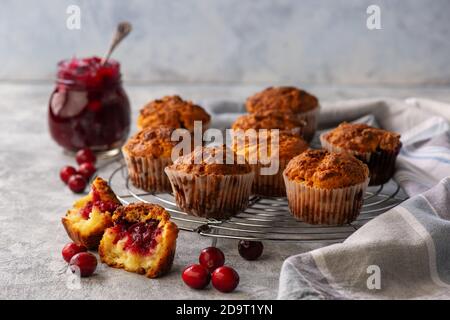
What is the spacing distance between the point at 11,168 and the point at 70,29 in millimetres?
3216

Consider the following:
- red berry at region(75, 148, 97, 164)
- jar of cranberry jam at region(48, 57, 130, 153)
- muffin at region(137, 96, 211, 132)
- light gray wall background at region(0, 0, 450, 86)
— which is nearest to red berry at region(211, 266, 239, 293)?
muffin at region(137, 96, 211, 132)

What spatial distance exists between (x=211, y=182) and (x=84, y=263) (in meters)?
0.91

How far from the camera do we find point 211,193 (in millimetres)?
3922

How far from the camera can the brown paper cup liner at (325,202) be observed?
3854 millimetres

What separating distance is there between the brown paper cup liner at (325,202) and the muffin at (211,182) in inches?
11.3

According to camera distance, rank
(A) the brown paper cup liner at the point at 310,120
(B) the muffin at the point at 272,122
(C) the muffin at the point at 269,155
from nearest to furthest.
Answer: (C) the muffin at the point at 269,155 → (B) the muffin at the point at 272,122 → (A) the brown paper cup liner at the point at 310,120

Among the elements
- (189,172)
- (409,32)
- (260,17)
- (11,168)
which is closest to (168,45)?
(260,17)

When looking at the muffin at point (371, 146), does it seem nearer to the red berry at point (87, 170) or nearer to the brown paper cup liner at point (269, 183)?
the brown paper cup liner at point (269, 183)

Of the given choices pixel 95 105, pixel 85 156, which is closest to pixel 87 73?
pixel 95 105

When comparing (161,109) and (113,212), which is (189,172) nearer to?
(113,212)

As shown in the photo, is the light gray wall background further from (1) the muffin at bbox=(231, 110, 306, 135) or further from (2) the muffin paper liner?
(2) the muffin paper liner

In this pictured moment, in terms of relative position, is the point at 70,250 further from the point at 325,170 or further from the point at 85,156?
the point at 85,156

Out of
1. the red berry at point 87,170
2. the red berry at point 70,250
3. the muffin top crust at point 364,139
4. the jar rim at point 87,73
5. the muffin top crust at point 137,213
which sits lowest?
the red berry at point 87,170

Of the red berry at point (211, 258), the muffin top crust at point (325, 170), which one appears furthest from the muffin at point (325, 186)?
the red berry at point (211, 258)
